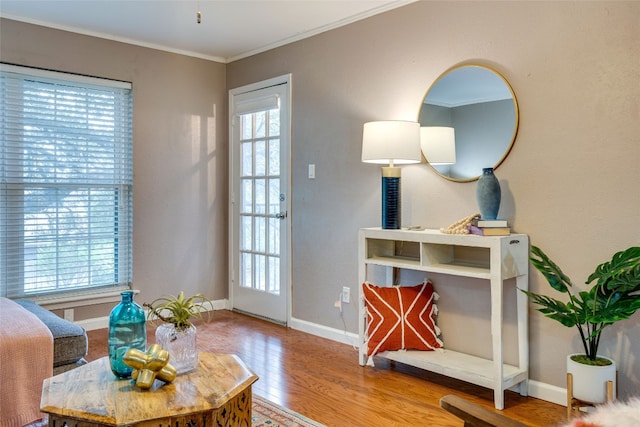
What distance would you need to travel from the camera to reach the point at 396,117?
3.27 m

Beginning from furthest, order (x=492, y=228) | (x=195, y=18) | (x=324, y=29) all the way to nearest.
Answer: (x=324, y=29)
(x=195, y=18)
(x=492, y=228)

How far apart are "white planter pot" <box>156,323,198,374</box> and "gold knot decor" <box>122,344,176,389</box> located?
10 cm

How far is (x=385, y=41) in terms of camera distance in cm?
333

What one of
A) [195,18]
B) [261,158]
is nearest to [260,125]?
[261,158]

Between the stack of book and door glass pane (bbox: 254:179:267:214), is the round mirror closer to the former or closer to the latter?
the stack of book

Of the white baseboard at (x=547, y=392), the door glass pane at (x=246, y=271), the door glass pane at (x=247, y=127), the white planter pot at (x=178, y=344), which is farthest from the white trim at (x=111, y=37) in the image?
the white baseboard at (x=547, y=392)

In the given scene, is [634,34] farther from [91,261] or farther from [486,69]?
[91,261]

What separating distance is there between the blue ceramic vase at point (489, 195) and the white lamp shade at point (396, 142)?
453 mm

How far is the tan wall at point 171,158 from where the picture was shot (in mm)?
3957

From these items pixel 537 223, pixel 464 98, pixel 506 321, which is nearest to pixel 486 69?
pixel 464 98

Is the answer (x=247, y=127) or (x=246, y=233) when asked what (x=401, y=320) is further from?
(x=247, y=127)

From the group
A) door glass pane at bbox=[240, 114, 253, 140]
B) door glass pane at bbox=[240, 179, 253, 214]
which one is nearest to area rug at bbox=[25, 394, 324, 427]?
door glass pane at bbox=[240, 179, 253, 214]

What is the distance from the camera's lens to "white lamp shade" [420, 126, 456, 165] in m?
2.95

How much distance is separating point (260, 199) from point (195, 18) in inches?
60.4
